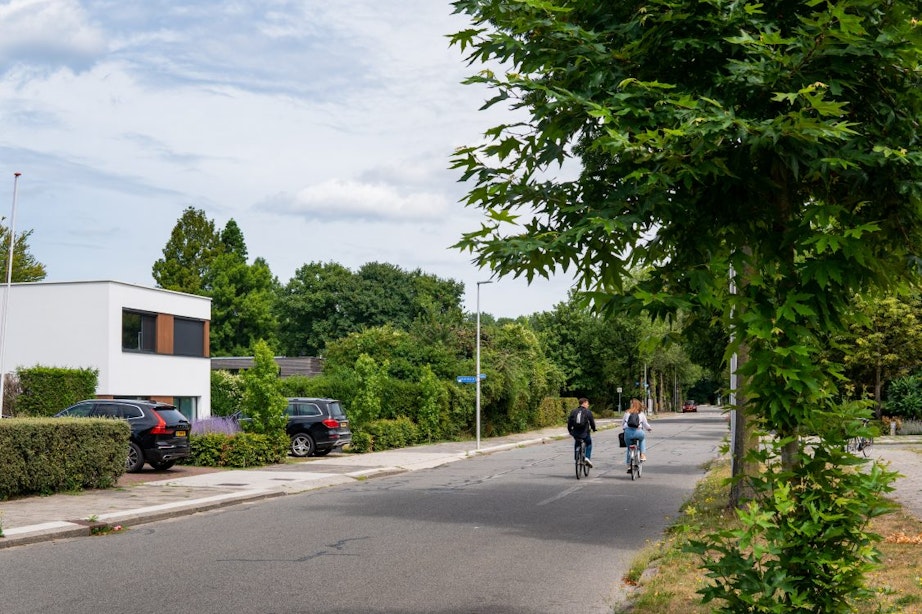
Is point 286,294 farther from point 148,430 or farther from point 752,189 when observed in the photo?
point 752,189

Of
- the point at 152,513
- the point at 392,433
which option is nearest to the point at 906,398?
the point at 392,433

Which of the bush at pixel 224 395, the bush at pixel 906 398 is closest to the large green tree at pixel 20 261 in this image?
the bush at pixel 224 395

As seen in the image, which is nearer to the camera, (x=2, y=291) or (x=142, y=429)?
(x=142, y=429)

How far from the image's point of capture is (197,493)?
18.2 metres

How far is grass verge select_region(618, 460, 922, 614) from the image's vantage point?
736 centimetres

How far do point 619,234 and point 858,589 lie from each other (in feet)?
7.59

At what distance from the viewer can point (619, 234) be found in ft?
16.7

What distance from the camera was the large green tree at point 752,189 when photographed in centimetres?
465

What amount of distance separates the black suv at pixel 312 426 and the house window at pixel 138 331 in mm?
9136

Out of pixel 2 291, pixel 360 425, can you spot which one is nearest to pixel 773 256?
pixel 360 425

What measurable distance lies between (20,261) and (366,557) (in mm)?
48334

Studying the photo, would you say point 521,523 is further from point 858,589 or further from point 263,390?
point 263,390

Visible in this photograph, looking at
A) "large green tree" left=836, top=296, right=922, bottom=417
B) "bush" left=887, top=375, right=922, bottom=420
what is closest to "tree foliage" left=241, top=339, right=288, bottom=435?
"large green tree" left=836, top=296, right=922, bottom=417

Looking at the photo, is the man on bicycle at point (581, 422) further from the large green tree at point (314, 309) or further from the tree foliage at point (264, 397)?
the large green tree at point (314, 309)
